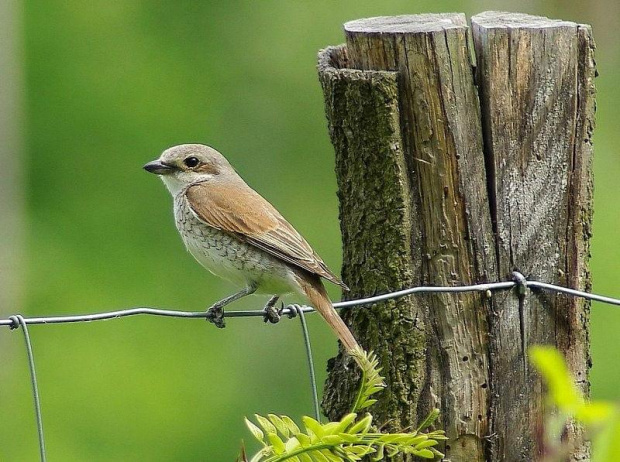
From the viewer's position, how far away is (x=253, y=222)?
17.6 feet

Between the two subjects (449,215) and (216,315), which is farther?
(216,315)

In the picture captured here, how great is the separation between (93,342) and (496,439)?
14.5m

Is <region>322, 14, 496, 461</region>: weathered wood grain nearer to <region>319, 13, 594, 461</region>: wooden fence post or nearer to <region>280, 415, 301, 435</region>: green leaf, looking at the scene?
<region>319, 13, 594, 461</region>: wooden fence post

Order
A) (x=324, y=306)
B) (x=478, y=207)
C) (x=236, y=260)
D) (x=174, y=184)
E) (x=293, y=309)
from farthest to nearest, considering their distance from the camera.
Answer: (x=174, y=184) < (x=236, y=260) < (x=324, y=306) < (x=293, y=309) < (x=478, y=207)

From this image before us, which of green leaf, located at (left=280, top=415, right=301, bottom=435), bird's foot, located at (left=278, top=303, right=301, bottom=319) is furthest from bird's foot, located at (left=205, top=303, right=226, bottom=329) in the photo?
green leaf, located at (left=280, top=415, right=301, bottom=435)

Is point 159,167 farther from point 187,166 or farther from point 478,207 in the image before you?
point 478,207

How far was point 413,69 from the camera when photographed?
13.1 ft

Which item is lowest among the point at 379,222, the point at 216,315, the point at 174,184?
the point at 216,315

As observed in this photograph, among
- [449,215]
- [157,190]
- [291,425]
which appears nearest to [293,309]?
[449,215]

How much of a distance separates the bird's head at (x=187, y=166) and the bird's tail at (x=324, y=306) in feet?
3.31

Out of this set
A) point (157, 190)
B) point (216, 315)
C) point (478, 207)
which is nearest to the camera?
point (478, 207)

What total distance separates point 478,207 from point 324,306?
85 cm

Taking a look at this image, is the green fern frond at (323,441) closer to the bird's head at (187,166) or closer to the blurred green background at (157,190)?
the bird's head at (187,166)

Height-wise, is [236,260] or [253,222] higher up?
[253,222]
